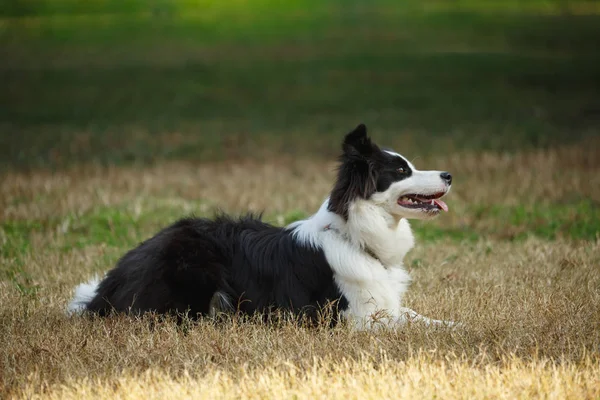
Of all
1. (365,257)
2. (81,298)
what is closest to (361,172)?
(365,257)

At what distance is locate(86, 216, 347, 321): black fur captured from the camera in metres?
6.21

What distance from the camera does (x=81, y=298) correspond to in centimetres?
695

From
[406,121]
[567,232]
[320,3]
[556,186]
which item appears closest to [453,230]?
[567,232]

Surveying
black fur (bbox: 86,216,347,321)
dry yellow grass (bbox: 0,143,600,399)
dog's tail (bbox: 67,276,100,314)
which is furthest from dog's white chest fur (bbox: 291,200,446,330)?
dog's tail (bbox: 67,276,100,314)

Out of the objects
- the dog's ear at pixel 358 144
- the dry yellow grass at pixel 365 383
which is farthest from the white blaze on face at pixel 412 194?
the dry yellow grass at pixel 365 383

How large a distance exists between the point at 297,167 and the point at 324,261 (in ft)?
37.7

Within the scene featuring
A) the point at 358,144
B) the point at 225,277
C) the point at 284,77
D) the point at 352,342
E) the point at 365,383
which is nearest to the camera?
the point at 365,383

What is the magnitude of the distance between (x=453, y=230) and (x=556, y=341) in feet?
18.4

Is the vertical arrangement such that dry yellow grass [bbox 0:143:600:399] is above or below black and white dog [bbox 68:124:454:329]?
below

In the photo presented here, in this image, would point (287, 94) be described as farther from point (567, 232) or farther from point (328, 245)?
point (328, 245)

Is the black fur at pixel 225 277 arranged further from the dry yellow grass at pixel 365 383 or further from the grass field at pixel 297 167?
the dry yellow grass at pixel 365 383

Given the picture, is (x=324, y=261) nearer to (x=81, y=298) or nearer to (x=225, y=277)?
(x=225, y=277)

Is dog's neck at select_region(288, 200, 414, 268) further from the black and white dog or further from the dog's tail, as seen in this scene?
the dog's tail

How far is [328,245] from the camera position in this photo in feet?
20.6
